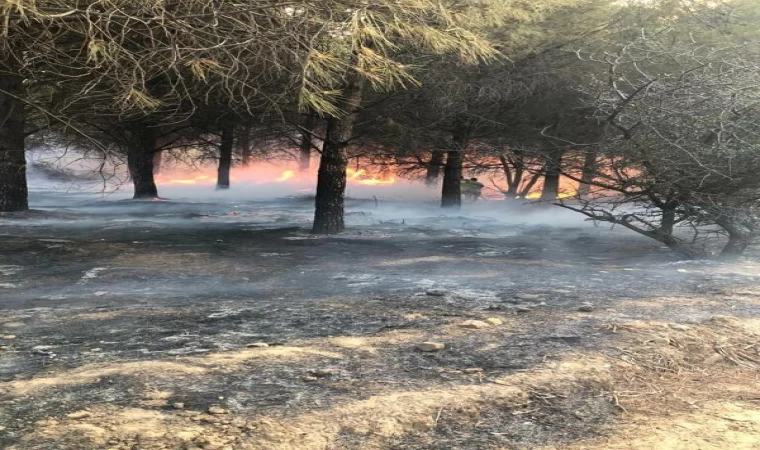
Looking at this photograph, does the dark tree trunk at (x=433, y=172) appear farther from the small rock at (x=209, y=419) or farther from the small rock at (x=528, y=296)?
the small rock at (x=209, y=419)

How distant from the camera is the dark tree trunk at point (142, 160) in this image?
19.3 metres

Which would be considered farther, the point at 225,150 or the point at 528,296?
the point at 225,150

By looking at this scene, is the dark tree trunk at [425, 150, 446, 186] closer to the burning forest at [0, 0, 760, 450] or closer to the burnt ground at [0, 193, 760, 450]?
the burning forest at [0, 0, 760, 450]

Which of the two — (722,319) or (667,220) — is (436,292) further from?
(667,220)

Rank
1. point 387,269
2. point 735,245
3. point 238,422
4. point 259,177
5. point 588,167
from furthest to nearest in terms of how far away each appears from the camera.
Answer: point 259,177 < point 588,167 < point 735,245 < point 387,269 < point 238,422

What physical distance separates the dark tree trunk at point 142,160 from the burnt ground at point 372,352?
10600 mm

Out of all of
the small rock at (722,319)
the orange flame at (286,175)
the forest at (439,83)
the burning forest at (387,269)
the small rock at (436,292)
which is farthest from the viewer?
the orange flame at (286,175)

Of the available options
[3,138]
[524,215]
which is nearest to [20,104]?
[3,138]

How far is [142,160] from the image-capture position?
20656 millimetres

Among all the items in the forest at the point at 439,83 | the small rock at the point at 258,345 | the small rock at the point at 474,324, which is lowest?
the small rock at the point at 258,345

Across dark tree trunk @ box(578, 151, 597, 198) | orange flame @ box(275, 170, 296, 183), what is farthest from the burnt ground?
orange flame @ box(275, 170, 296, 183)

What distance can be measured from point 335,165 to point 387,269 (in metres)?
4.21

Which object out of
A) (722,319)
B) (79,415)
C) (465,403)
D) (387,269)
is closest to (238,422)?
(79,415)

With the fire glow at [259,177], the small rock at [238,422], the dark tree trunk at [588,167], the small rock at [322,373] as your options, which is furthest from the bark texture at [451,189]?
the small rock at [238,422]
